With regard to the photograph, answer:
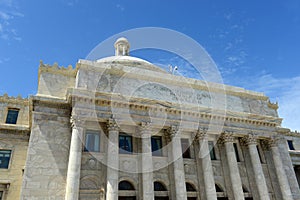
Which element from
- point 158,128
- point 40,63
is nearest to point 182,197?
point 158,128

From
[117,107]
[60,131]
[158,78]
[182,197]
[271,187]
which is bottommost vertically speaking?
[182,197]

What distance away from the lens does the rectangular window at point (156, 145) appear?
20428 mm

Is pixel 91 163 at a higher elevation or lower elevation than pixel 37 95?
lower

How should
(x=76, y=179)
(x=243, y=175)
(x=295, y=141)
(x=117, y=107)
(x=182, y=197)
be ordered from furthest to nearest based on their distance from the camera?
1. (x=295, y=141)
2. (x=243, y=175)
3. (x=117, y=107)
4. (x=182, y=197)
5. (x=76, y=179)

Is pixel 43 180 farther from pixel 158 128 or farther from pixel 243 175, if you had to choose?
pixel 243 175

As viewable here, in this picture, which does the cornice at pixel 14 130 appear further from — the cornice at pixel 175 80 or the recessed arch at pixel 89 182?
the recessed arch at pixel 89 182

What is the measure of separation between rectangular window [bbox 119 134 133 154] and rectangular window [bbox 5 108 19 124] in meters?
11.2

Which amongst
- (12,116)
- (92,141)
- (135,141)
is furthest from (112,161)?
(12,116)

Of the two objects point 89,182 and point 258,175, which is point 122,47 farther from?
point 258,175

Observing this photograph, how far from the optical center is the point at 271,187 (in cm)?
2269

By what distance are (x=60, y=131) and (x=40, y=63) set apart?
6087mm

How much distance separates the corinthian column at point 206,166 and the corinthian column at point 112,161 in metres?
6.85

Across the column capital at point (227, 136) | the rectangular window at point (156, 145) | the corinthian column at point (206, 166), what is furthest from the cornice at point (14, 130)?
the column capital at point (227, 136)

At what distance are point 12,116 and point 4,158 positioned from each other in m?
4.99
